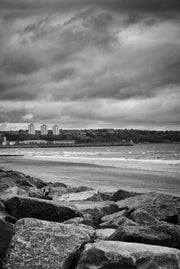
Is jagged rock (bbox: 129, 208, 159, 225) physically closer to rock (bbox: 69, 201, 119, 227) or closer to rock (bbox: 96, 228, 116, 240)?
rock (bbox: 96, 228, 116, 240)

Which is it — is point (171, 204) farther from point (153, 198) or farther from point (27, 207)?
point (27, 207)

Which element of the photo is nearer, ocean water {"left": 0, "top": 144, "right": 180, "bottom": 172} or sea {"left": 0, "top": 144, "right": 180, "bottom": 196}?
sea {"left": 0, "top": 144, "right": 180, "bottom": 196}

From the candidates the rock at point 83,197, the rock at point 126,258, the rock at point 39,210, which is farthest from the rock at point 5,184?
the rock at point 126,258

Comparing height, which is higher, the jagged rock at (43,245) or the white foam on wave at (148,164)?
the jagged rock at (43,245)

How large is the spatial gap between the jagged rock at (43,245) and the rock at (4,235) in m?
0.20

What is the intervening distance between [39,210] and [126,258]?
3180mm

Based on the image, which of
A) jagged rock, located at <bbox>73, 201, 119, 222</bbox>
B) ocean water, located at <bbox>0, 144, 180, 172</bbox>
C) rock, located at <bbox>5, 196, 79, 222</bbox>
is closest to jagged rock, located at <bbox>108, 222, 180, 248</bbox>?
rock, located at <bbox>5, 196, 79, 222</bbox>

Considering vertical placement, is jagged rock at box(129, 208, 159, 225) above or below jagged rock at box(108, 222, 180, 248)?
below

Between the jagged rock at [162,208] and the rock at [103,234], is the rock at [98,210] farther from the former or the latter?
the rock at [103,234]

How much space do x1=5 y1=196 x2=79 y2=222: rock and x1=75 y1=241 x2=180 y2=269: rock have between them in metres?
2.77

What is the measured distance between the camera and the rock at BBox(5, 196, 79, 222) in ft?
22.3

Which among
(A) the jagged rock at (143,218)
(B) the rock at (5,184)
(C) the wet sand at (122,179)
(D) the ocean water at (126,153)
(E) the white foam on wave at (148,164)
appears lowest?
(D) the ocean water at (126,153)

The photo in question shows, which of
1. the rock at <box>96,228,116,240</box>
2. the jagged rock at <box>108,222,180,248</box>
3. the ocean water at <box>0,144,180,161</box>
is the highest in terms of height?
the jagged rock at <box>108,222,180,248</box>

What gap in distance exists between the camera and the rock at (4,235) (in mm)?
4391
